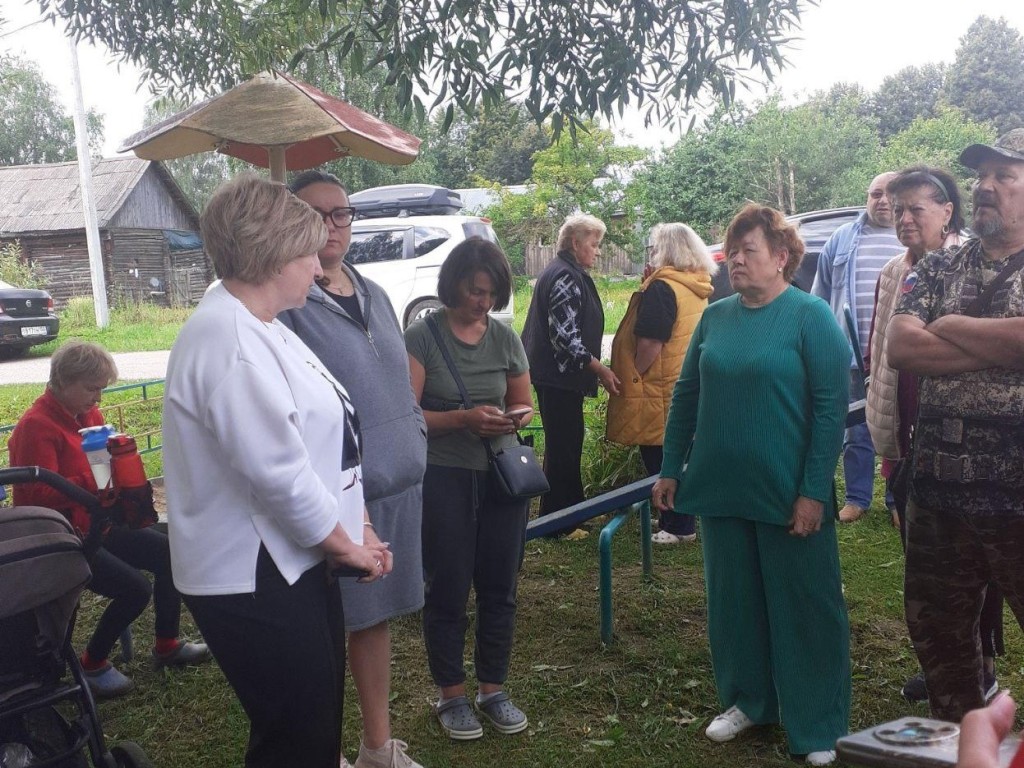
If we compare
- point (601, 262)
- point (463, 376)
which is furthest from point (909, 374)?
point (601, 262)

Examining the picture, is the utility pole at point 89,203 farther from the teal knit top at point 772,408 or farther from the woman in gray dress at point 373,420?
the teal knit top at point 772,408

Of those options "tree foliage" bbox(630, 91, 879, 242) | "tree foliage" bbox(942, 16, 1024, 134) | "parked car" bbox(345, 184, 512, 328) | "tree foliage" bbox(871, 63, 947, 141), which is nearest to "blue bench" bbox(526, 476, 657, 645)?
"parked car" bbox(345, 184, 512, 328)

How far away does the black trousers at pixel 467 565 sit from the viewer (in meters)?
3.38

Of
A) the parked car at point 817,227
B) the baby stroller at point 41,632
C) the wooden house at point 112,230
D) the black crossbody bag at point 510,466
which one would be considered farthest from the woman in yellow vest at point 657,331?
the wooden house at point 112,230

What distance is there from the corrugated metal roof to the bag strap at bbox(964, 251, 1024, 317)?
2905 centimetres

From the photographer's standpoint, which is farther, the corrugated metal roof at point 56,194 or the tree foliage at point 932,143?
the corrugated metal roof at point 56,194

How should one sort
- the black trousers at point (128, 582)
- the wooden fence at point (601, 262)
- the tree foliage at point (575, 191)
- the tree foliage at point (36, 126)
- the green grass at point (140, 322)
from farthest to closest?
the tree foliage at point (36, 126) < the wooden fence at point (601, 262) < the tree foliage at point (575, 191) < the green grass at point (140, 322) < the black trousers at point (128, 582)

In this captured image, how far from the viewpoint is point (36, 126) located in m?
50.1

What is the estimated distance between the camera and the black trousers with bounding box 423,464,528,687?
3.38 m

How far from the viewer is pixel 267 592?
204 centimetres

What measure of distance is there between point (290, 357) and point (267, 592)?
50 centimetres

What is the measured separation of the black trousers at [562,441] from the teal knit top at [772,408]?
235 cm

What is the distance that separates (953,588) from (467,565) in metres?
1.58

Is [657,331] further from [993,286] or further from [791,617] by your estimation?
[993,286]
